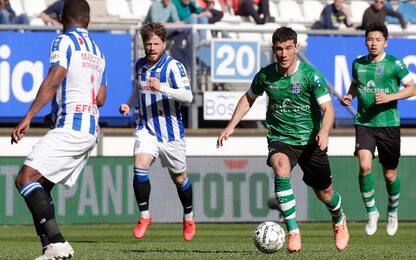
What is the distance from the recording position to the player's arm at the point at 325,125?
38.3 feet

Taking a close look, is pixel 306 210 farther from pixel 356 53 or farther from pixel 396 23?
pixel 396 23

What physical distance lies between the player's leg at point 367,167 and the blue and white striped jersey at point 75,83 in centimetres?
531

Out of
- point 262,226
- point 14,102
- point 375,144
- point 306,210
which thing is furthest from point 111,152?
point 262,226

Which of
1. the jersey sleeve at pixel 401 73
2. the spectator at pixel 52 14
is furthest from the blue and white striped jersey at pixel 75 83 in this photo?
the spectator at pixel 52 14

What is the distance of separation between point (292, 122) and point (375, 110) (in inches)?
134

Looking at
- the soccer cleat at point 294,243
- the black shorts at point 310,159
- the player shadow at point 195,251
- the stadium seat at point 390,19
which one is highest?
the stadium seat at point 390,19

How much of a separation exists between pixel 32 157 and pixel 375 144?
20.1 feet

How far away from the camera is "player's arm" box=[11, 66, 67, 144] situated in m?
9.99

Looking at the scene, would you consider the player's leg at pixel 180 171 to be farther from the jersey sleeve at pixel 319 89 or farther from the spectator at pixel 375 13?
the spectator at pixel 375 13

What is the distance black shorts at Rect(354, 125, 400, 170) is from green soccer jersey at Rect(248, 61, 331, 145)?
305 centimetres

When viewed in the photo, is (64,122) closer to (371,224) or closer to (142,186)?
(142,186)

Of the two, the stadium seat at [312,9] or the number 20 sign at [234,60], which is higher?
the stadium seat at [312,9]

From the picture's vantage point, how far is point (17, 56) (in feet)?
69.9

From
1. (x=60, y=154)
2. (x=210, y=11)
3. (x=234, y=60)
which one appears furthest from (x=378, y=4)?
(x=60, y=154)
